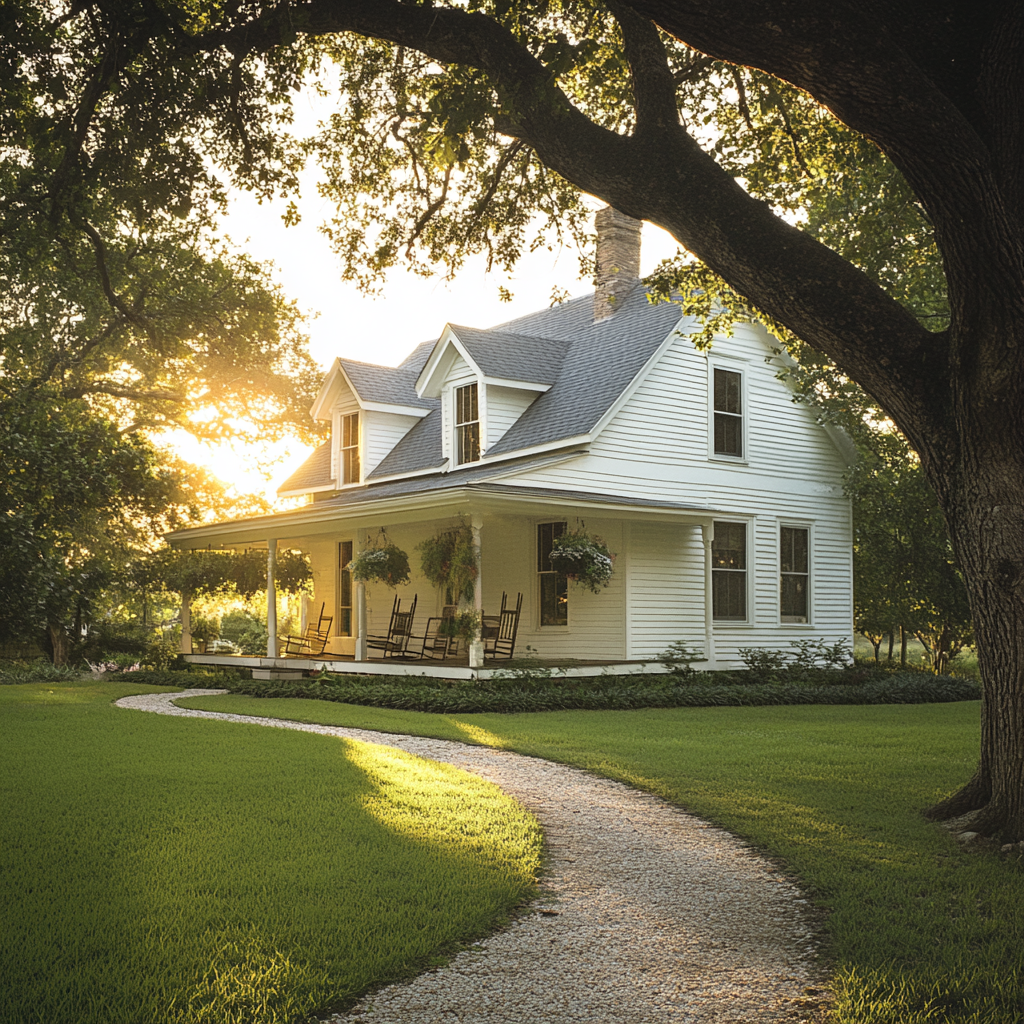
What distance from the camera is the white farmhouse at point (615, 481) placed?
16391mm

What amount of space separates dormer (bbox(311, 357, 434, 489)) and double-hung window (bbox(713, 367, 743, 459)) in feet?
20.8

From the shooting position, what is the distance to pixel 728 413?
18500mm

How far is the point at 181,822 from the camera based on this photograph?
5.96 meters

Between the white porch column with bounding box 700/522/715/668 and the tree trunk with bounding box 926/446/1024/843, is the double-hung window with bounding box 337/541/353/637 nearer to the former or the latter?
the white porch column with bounding box 700/522/715/668

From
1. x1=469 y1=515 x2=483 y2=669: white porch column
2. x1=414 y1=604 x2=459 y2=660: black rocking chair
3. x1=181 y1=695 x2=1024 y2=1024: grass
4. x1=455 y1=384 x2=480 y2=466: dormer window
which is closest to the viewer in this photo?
x1=181 y1=695 x2=1024 y2=1024: grass

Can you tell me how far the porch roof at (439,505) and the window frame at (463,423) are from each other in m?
0.48

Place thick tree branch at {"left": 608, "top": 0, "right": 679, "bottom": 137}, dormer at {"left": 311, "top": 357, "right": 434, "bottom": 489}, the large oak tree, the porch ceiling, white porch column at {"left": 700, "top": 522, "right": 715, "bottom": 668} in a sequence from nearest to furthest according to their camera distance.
Answer: the large oak tree → thick tree branch at {"left": 608, "top": 0, "right": 679, "bottom": 137} → the porch ceiling → white porch column at {"left": 700, "top": 522, "right": 715, "bottom": 668} → dormer at {"left": 311, "top": 357, "right": 434, "bottom": 489}

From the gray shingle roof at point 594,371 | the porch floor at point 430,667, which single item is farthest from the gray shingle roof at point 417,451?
the porch floor at point 430,667

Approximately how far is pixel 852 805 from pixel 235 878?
169 inches

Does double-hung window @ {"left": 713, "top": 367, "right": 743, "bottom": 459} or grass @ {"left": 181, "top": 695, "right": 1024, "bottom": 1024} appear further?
double-hung window @ {"left": 713, "top": 367, "right": 743, "bottom": 459}

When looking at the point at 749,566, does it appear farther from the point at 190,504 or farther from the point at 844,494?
the point at 190,504

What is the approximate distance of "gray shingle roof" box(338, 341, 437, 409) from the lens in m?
21.0

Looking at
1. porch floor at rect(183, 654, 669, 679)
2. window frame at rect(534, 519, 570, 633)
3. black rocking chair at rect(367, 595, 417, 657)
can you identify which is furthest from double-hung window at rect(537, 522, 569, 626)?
black rocking chair at rect(367, 595, 417, 657)

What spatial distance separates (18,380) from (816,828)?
1959cm
